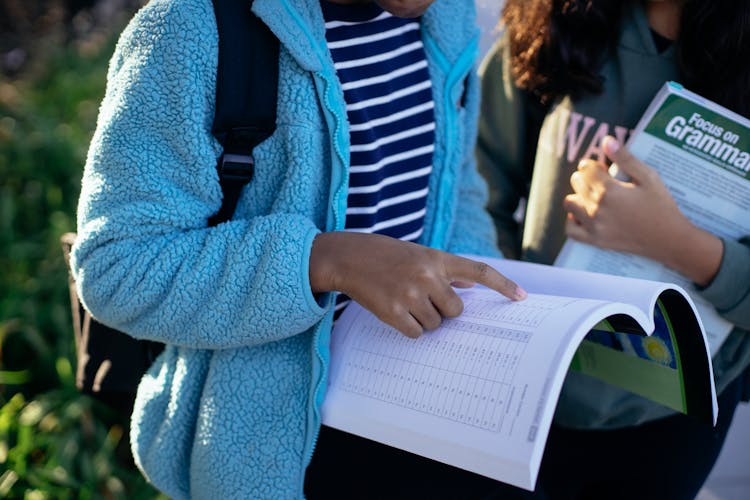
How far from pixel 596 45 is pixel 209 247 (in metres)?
0.93

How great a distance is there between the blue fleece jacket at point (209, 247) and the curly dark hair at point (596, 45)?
61 centimetres

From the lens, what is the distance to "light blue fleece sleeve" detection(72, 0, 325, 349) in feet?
3.49

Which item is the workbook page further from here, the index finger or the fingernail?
the fingernail

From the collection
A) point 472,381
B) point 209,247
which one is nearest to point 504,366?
point 472,381

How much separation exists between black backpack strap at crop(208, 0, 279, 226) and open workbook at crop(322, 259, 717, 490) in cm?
31

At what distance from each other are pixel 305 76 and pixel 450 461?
58 cm

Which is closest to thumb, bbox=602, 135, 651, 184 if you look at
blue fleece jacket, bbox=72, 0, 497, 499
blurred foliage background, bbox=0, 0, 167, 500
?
blue fleece jacket, bbox=72, 0, 497, 499

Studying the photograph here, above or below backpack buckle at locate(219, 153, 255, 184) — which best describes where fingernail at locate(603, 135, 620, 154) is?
→ below

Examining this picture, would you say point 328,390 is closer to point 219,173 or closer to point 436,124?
point 219,173

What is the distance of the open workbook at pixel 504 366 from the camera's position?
958mm

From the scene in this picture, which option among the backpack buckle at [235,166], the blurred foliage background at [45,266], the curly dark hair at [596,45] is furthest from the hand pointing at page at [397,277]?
the blurred foliage background at [45,266]

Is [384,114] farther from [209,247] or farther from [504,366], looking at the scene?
[504,366]

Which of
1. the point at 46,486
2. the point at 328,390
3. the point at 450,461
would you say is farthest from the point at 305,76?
the point at 46,486

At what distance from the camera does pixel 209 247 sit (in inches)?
42.9
